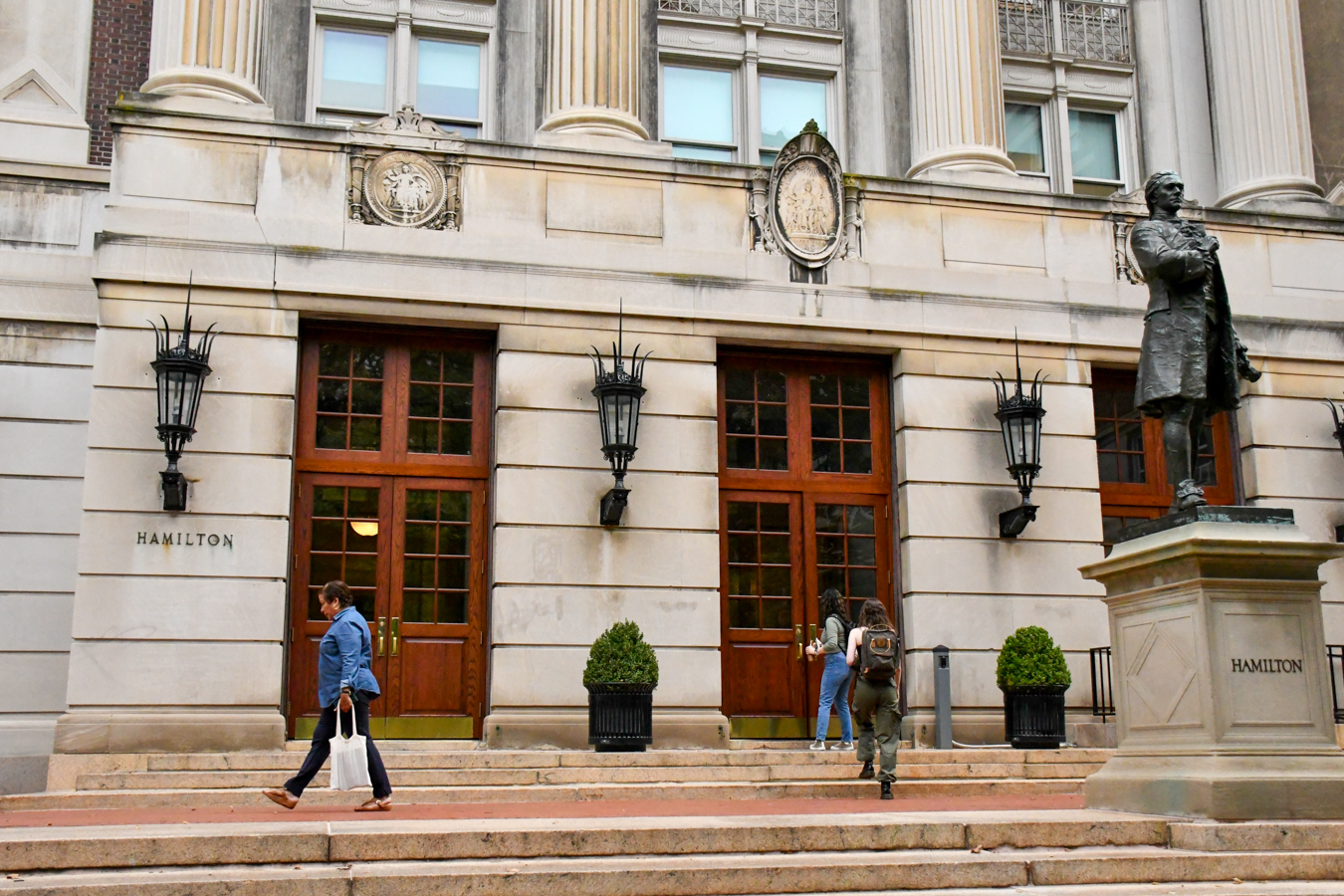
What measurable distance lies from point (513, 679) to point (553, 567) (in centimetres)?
132

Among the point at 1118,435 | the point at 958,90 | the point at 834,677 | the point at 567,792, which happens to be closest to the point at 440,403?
the point at 834,677

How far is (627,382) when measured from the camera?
15828mm

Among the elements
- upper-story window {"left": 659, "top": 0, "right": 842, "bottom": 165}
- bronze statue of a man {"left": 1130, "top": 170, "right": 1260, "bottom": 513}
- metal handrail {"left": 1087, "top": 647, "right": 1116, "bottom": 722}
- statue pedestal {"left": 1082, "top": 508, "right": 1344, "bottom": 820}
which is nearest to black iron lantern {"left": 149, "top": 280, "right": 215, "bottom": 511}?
upper-story window {"left": 659, "top": 0, "right": 842, "bottom": 165}

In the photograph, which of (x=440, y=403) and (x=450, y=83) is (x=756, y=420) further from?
(x=450, y=83)

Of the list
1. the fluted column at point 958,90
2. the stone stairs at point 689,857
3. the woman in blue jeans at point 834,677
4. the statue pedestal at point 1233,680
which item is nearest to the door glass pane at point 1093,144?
the fluted column at point 958,90

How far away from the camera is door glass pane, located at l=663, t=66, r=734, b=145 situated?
66.5ft

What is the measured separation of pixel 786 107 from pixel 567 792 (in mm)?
12027

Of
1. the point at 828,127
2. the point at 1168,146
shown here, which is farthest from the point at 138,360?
the point at 1168,146

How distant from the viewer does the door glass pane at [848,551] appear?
1723 centimetres

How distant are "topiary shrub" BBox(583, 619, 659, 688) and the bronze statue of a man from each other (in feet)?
19.1

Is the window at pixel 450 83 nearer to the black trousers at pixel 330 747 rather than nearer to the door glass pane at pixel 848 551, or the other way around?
the door glass pane at pixel 848 551

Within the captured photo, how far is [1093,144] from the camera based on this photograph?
2192 cm

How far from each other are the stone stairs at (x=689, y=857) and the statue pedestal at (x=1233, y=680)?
0.41 meters

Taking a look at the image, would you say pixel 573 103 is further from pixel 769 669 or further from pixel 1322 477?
pixel 1322 477
